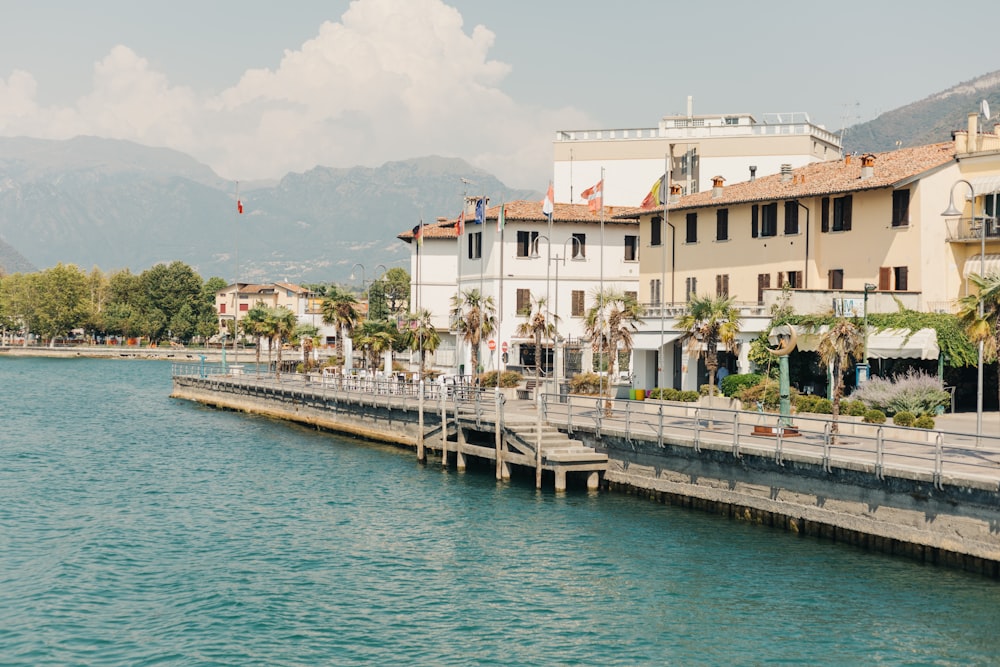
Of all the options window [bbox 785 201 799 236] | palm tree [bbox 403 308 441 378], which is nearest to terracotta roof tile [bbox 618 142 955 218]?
window [bbox 785 201 799 236]

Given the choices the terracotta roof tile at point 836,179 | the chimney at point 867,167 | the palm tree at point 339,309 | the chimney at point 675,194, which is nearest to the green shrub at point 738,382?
the terracotta roof tile at point 836,179

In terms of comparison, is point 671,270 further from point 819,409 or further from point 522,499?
point 522,499

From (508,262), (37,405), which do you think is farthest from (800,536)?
(37,405)

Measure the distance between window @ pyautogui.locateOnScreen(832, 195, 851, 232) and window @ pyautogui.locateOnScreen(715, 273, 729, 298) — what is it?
7.40 m

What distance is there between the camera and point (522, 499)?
38.9 metres

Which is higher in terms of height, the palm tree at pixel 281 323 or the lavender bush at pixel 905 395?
the palm tree at pixel 281 323

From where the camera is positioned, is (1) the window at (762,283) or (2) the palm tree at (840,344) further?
(1) the window at (762,283)

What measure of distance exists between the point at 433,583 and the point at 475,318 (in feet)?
136

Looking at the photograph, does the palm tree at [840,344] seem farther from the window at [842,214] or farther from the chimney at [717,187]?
the chimney at [717,187]

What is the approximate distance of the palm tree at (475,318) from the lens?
68.3 meters

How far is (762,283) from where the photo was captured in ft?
185

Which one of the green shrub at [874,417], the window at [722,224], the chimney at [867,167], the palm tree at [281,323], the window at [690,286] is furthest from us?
the palm tree at [281,323]

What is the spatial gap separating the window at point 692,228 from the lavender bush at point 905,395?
20.6m

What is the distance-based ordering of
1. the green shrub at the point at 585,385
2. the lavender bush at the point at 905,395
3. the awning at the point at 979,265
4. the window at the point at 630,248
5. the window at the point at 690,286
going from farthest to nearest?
the window at the point at 630,248 < the window at the point at 690,286 < the green shrub at the point at 585,385 < the awning at the point at 979,265 < the lavender bush at the point at 905,395
